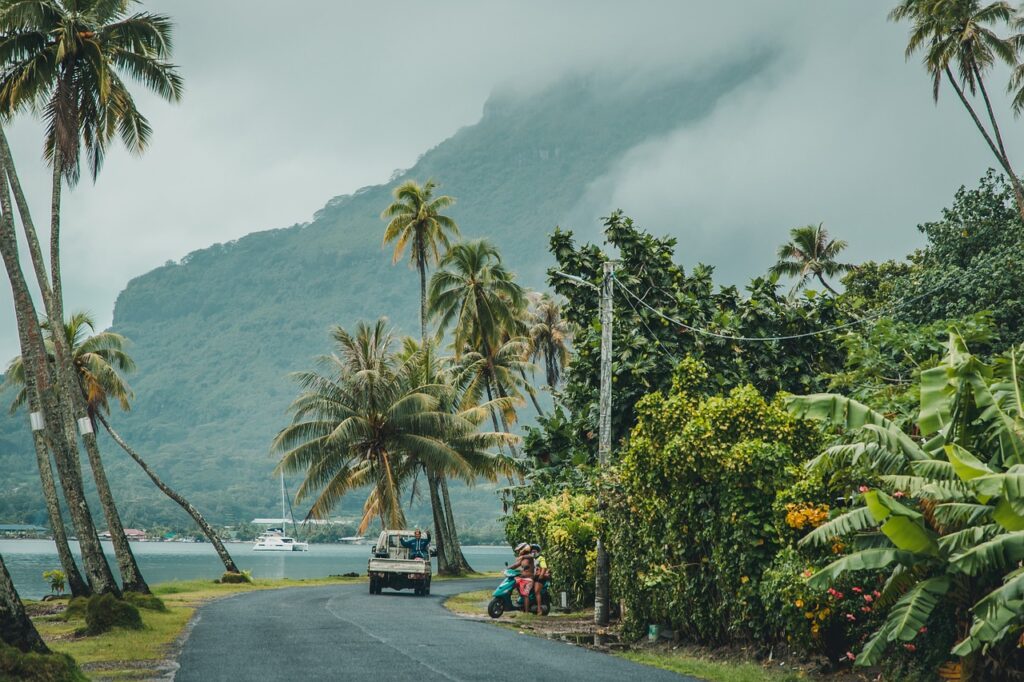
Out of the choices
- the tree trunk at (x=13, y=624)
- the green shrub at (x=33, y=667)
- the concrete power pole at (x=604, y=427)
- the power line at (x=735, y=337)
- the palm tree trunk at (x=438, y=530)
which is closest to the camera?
the green shrub at (x=33, y=667)

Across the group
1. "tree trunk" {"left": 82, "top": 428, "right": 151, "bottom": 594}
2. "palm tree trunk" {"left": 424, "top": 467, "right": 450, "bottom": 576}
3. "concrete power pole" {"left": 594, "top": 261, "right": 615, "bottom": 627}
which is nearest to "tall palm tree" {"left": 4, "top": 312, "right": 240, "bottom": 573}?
"palm tree trunk" {"left": 424, "top": 467, "right": 450, "bottom": 576}

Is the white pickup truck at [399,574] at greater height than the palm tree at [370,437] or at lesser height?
lesser

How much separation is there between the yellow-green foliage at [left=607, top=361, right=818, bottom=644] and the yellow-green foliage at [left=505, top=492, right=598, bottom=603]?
236 inches

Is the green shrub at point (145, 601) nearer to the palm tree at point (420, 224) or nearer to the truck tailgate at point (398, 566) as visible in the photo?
the truck tailgate at point (398, 566)

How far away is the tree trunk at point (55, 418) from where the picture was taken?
21.0m

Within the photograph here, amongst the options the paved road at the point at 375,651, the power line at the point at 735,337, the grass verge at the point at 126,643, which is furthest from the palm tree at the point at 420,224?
the paved road at the point at 375,651

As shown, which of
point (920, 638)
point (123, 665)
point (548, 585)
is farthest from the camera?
point (548, 585)

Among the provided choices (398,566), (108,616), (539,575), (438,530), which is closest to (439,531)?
(438,530)

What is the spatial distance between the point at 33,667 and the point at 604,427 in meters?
13.1

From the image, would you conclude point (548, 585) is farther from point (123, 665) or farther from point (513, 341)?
point (513, 341)

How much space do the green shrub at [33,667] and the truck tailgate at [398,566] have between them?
23292 mm

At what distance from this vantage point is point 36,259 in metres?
24.2

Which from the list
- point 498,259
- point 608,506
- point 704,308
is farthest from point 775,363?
point 498,259

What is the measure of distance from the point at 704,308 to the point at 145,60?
17728 millimetres
